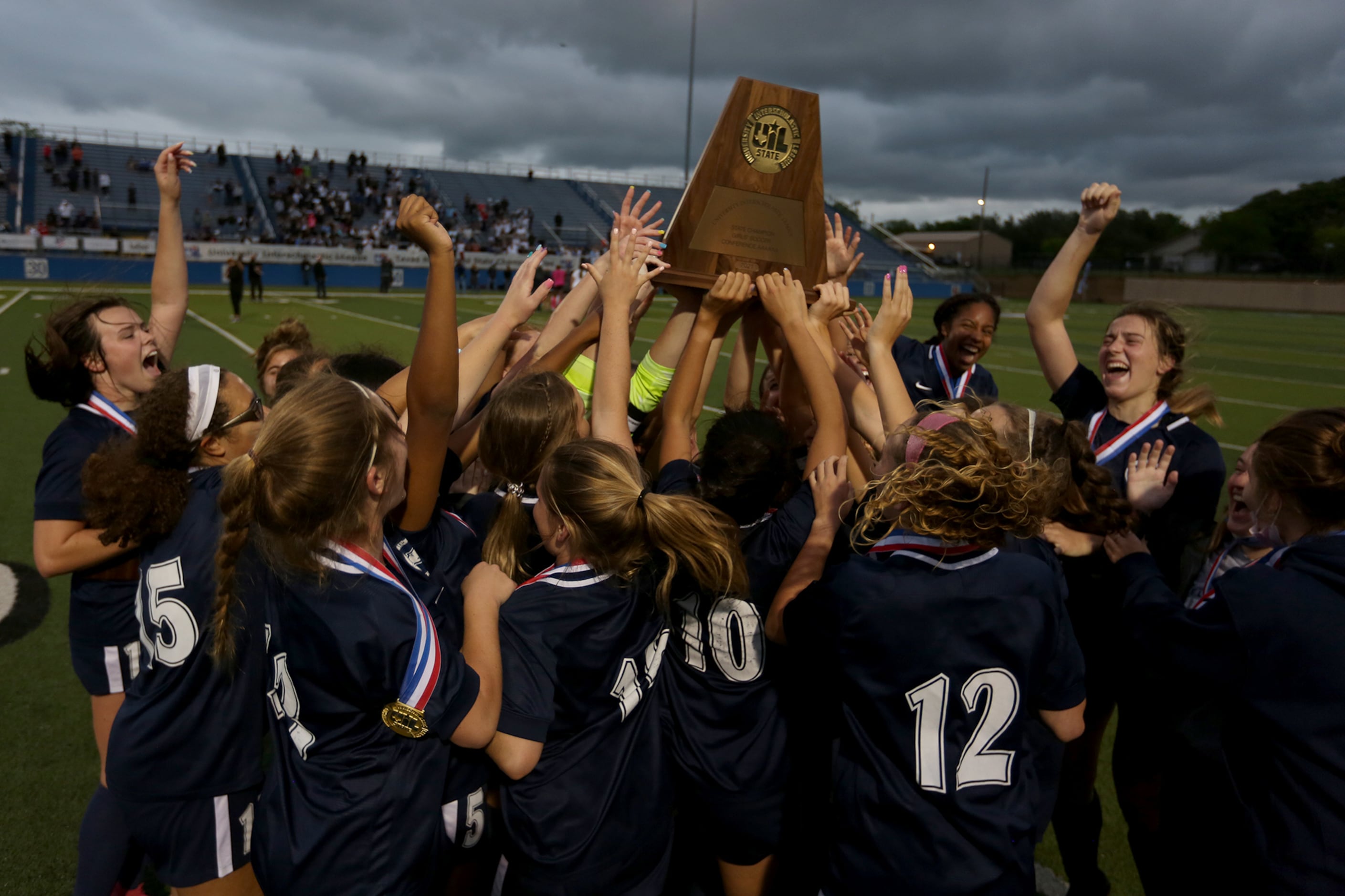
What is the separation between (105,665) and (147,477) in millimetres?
963

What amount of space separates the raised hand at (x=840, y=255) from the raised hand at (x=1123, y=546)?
150 centimetres

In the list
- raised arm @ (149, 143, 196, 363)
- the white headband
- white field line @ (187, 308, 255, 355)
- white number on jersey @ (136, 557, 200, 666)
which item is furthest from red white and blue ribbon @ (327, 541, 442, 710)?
white field line @ (187, 308, 255, 355)

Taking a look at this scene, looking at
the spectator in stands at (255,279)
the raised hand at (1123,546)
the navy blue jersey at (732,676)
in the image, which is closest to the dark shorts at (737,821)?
the navy blue jersey at (732,676)

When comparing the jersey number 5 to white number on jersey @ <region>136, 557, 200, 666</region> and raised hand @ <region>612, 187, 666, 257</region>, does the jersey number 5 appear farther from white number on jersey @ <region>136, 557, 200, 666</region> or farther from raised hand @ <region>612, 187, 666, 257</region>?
white number on jersey @ <region>136, 557, 200, 666</region>

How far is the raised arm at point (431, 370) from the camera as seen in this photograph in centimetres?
197

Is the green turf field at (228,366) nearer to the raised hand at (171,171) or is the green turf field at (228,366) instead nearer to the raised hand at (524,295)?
the raised hand at (171,171)

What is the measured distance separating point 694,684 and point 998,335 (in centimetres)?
2406

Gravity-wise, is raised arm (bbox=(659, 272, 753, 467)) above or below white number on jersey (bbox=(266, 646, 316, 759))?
above

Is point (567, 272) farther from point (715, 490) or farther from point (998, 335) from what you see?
point (715, 490)

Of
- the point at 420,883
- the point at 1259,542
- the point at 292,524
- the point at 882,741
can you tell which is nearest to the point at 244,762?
the point at 420,883

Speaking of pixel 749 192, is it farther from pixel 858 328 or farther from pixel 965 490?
pixel 965 490

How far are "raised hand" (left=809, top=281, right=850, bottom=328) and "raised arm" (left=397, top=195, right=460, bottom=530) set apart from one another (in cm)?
129

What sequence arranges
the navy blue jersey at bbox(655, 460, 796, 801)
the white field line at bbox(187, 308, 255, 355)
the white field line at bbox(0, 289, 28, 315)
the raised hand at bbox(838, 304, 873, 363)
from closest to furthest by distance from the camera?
1. the navy blue jersey at bbox(655, 460, 796, 801)
2. the raised hand at bbox(838, 304, 873, 363)
3. the white field line at bbox(187, 308, 255, 355)
4. the white field line at bbox(0, 289, 28, 315)

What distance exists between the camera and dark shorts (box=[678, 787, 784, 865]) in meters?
2.26
